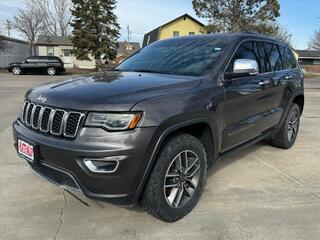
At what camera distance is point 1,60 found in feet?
125

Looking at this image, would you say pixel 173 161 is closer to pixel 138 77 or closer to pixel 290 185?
pixel 138 77

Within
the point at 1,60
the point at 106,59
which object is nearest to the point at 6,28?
the point at 1,60

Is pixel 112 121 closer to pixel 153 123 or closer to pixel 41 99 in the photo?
pixel 153 123

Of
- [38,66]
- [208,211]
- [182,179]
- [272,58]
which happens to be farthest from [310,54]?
[182,179]

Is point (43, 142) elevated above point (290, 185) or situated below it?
above

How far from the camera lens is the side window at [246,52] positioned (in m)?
Answer: 4.23

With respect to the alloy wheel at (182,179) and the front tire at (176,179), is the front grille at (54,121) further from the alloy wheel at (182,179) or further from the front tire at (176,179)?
the alloy wheel at (182,179)

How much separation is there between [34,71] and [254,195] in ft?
104

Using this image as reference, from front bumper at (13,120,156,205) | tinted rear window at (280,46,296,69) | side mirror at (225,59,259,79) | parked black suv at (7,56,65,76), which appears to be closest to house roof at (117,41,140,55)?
parked black suv at (7,56,65,76)

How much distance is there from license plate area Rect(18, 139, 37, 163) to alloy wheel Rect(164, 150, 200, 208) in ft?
3.94

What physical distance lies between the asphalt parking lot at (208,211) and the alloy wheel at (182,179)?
8.7 inches

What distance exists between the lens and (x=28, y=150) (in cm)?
342

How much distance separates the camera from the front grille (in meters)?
3.04

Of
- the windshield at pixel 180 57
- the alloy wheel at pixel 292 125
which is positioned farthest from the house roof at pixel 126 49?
the windshield at pixel 180 57
